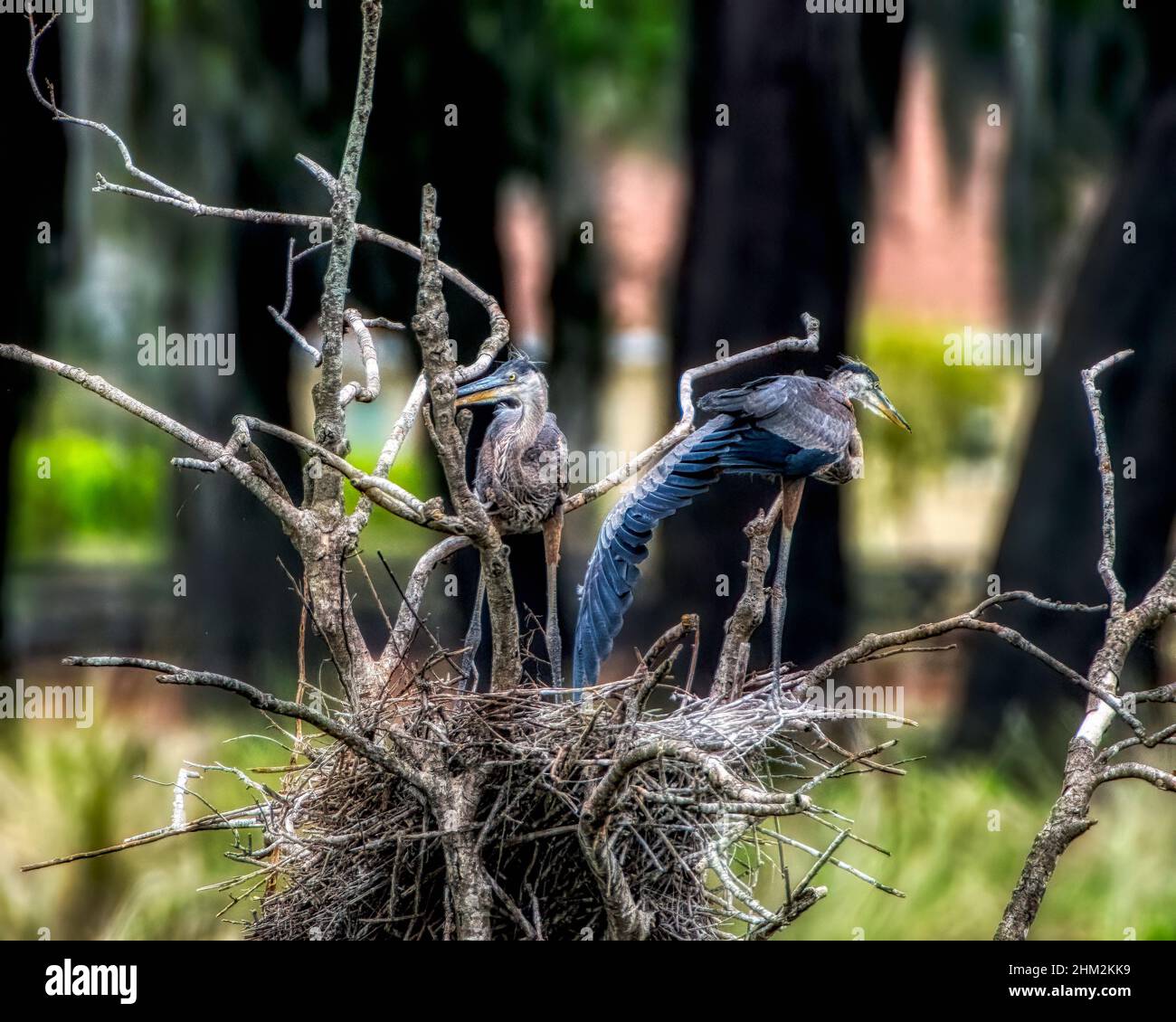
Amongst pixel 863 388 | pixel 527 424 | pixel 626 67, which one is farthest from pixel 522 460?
pixel 626 67

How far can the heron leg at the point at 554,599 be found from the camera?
441cm

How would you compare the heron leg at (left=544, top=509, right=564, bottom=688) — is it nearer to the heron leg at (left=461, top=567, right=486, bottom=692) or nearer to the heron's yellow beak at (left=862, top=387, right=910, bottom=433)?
the heron leg at (left=461, top=567, right=486, bottom=692)

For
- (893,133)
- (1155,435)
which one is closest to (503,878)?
(1155,435)

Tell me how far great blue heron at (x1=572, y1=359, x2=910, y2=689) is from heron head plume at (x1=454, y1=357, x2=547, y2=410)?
49 cm

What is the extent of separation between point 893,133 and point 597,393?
2350 mm

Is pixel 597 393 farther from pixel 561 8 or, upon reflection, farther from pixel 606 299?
pixel 561 8

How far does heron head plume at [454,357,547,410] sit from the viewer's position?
15.0ft

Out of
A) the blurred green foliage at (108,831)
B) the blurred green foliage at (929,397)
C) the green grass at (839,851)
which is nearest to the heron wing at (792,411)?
the green grass at (839,851)

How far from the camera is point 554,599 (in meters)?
4.48

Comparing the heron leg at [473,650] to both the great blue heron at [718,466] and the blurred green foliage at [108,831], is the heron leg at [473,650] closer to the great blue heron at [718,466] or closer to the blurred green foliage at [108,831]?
the great blue heron at [718,466]

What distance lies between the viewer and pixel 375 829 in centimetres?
346

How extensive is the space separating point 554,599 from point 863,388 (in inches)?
49.1

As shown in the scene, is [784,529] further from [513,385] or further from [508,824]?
[508,824]

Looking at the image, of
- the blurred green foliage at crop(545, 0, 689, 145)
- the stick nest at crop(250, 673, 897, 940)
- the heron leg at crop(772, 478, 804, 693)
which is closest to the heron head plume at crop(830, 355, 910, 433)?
the heron leg at crop(772, 478, 804, 693)
